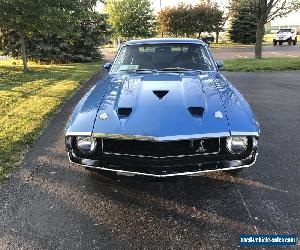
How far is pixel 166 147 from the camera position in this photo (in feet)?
11.7

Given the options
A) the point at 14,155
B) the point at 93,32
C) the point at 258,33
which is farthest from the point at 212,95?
the point at 93,32

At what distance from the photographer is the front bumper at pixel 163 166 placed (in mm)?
3580

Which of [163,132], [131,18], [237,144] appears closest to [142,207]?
[163,132]

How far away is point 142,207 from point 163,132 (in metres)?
0.85

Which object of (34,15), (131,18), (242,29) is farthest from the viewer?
(242,29)

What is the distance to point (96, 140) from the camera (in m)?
3.71

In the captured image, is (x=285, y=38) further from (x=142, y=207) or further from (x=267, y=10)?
(x=142, y=207)

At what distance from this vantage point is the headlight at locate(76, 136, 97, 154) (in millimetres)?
3727

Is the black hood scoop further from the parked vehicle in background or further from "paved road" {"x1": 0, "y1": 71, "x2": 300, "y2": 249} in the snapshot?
the parked vehicle in background

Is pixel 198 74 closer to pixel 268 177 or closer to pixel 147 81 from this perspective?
pixel 147 81

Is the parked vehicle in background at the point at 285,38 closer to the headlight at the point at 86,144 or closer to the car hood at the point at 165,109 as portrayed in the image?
the car hood at the point at 165,109

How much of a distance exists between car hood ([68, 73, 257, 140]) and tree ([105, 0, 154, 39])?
37125mm

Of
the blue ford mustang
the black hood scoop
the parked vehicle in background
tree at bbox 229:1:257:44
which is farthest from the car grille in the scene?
tree at bbox 229:1:257:44

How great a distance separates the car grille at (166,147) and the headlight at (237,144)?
115mm
